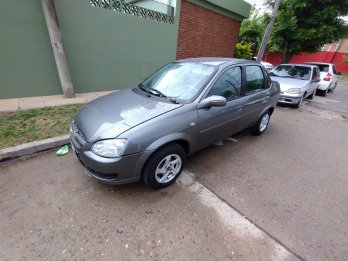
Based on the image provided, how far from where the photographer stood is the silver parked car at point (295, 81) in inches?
269

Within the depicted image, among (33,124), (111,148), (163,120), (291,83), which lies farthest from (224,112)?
(291,83)

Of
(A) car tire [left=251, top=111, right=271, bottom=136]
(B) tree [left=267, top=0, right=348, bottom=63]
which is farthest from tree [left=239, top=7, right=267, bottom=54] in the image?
(A) car tire [left=251, top=111, right=271, bottom=136]

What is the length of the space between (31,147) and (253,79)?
4137 millimetres

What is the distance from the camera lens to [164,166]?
255 cm

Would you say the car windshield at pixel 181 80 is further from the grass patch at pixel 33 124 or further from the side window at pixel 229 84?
the grass patch at pixel 33 124

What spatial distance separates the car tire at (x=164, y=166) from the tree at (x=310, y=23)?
1178 centimetres

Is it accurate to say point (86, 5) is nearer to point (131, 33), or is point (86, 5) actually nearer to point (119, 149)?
point (131, 33)

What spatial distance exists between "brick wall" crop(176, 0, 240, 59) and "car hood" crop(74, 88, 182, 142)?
577cm

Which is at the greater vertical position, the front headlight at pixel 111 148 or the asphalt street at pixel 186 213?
the front headlight at pixel 111 148

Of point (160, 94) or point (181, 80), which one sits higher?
point (181, 80)

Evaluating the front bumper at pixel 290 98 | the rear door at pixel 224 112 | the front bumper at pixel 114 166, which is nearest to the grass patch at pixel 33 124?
the front bumper at pixel 114 166

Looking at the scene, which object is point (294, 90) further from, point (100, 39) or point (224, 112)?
point (100, 39)

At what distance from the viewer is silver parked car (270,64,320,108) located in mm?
6840

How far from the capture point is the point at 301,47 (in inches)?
451
